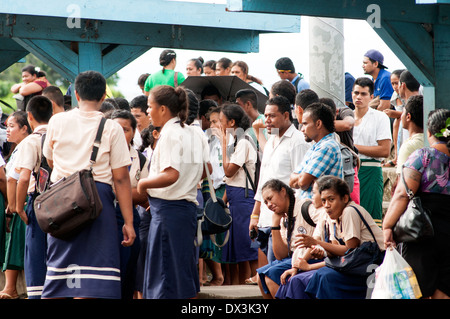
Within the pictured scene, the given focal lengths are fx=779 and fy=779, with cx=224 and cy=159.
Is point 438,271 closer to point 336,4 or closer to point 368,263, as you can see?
point 368,263

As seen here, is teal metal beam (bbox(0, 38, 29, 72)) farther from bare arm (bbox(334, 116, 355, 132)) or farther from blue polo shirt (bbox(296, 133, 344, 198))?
blue polo shirt (bbox(296, 133, 344, 198))

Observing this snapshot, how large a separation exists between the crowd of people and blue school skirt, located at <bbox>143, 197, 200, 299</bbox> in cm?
1

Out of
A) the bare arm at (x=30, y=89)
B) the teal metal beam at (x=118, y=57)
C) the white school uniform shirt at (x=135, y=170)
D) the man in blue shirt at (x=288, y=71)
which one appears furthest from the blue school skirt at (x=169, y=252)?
the bare arm at (x=30, y=89)

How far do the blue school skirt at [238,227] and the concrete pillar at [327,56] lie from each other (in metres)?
1.48

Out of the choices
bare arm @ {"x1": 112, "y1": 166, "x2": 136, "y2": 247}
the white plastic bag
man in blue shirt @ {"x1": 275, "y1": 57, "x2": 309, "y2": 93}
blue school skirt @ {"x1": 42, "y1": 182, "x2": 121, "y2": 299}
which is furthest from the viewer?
man in blue shirt @ {"x1": 275, "y1": 57, "x2": 309, "y2": 93}

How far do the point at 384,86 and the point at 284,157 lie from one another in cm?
406

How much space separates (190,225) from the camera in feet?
18.5

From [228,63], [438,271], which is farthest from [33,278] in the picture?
[228,63]

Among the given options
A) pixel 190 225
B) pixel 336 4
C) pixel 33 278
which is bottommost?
pixel 33 278

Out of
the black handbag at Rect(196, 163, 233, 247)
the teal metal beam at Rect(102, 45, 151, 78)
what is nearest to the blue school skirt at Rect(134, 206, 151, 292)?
the black handbag at Rect(196, 163, 233, 247)

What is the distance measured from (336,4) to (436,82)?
3.35 feet

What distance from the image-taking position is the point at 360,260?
5.61m

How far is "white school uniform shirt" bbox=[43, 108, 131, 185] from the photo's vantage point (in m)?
5.29

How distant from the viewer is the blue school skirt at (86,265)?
5.21 metres
